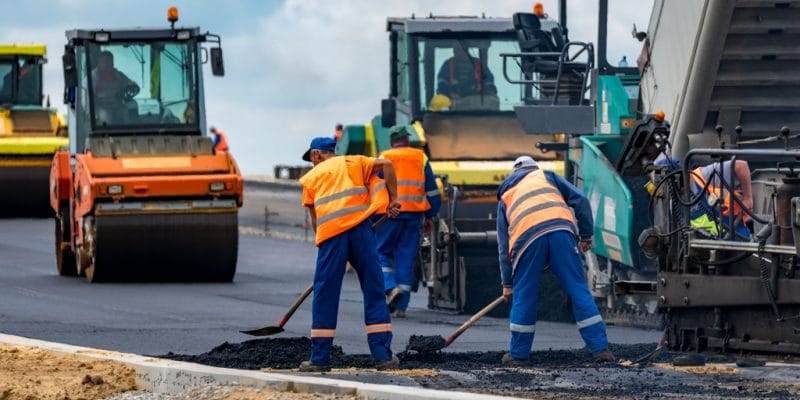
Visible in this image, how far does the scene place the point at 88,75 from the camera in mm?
Answer: 19672

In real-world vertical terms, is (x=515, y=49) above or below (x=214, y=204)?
above

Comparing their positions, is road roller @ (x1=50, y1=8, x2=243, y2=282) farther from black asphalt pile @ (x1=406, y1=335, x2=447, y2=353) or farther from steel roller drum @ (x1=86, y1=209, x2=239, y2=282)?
black asphalt pile @ (x1=406, y1=335, x2=447, y2=353)

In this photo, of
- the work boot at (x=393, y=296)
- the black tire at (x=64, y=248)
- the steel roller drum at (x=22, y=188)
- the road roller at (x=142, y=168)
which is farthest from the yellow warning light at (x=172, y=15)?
the steel roller drum at (x=22, y=188)

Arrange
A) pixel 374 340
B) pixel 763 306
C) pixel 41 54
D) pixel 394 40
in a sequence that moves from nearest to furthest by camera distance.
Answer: pixel 763 306
pixel 374 340
pixel 394 40
pixel 41 54

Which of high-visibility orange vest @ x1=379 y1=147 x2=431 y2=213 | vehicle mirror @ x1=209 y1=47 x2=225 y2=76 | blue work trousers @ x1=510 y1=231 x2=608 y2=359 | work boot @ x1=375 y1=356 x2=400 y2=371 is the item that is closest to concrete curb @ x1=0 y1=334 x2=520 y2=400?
work boot @ x1=375 y1=356 x2=400 y2=371

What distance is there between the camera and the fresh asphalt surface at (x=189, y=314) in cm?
1321

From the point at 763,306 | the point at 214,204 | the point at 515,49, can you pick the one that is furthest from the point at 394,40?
the point at 763,306

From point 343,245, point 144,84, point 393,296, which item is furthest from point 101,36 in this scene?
point 343,245

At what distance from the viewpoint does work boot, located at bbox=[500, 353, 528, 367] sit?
37.0 feet

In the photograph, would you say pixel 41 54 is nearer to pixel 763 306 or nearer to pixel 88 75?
pixel 88 75

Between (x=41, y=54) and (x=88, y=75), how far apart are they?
30.9 feet

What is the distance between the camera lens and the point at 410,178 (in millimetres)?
15992

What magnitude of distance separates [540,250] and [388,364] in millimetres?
1365

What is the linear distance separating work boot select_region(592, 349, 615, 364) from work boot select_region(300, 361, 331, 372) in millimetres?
1791
